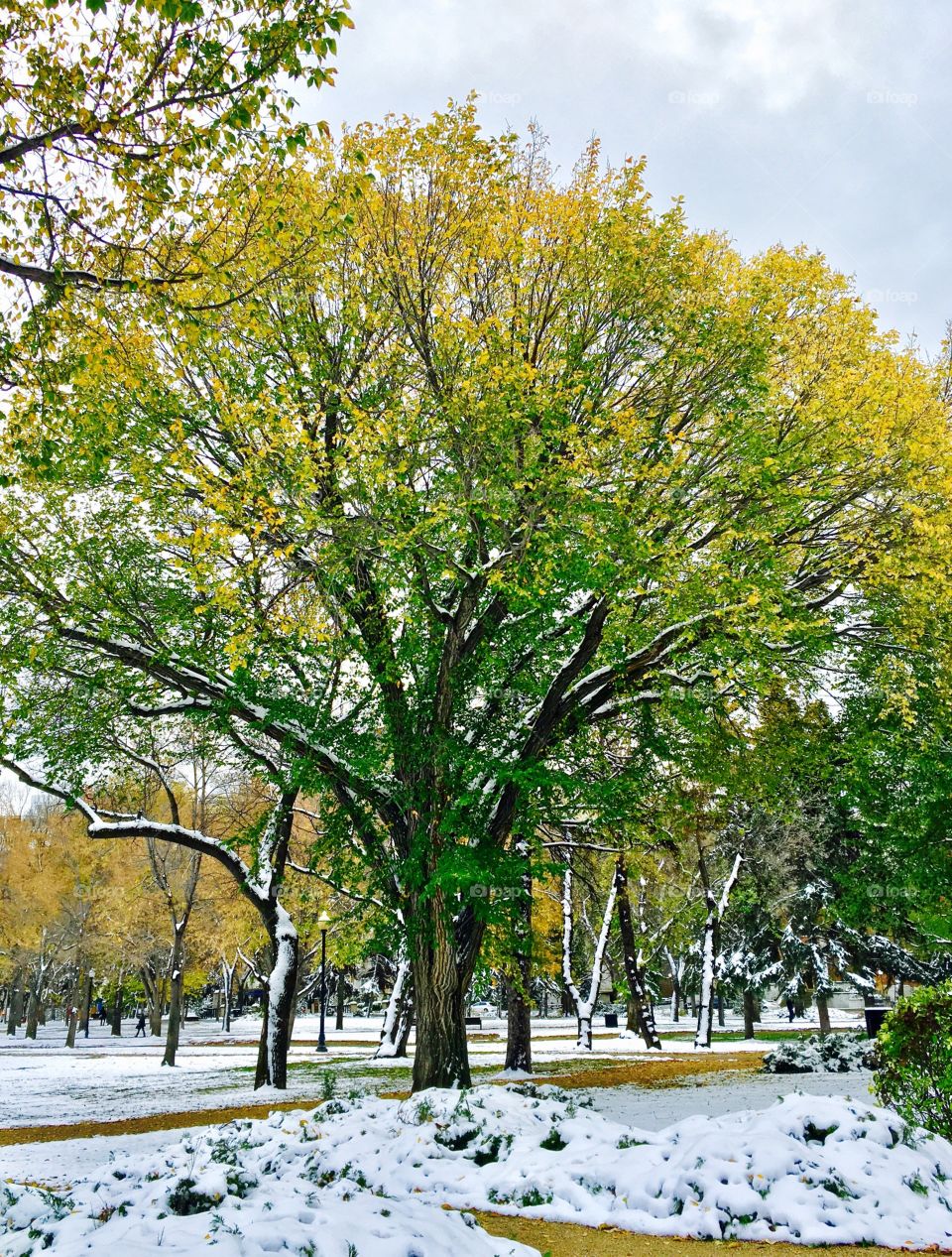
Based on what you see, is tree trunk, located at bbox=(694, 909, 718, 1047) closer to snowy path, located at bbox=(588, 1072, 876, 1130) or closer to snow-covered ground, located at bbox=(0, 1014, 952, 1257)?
snowy path, located at bbox=(588, 1072, 876, 1130)

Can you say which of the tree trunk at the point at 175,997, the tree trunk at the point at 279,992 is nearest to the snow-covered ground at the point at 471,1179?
the tree trunk at the point at 279,992

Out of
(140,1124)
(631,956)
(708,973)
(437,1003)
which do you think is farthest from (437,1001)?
(708,973)

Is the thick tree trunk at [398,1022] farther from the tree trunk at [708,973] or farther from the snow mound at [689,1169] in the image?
the snow mound at [689,1169]

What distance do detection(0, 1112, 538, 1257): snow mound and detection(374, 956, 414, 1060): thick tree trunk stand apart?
18.5 m

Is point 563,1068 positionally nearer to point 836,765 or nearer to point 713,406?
point 836,765

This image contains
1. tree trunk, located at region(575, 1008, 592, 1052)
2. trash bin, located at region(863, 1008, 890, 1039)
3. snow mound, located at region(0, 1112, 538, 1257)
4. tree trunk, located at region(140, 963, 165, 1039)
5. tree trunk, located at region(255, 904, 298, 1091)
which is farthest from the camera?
tree trunk, located at region(140, 963, 165, 1039)

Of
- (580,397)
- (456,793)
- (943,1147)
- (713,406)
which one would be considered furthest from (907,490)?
(943,1147)

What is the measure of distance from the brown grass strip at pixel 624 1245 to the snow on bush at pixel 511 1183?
10cm

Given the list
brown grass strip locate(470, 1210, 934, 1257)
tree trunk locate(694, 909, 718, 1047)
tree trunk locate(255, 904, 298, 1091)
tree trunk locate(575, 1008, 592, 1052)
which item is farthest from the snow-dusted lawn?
brown grass strip locate(470, 1210, 934, 1257)

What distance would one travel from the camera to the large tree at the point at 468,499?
386 inches

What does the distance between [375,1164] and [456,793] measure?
16.7 feet

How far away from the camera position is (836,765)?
48.7 ft

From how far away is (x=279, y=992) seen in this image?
14000 mm

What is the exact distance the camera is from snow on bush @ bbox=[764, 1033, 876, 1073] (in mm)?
14961
